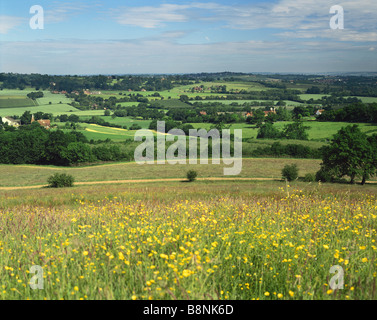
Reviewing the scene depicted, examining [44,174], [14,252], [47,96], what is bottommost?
[44,174]

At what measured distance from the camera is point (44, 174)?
5309 centimetres

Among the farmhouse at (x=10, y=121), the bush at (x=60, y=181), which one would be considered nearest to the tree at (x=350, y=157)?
the bush at (x=60, y=181)

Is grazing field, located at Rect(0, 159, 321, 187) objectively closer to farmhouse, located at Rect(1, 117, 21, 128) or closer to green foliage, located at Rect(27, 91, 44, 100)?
farmhouse, located at Rect(1, 117, 21, 128)

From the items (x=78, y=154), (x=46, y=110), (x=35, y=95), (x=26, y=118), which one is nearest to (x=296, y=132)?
(x=78, y=154)

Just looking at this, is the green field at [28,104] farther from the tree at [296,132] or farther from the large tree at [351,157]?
the large tree at [351,157]

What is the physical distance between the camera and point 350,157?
40656 mm

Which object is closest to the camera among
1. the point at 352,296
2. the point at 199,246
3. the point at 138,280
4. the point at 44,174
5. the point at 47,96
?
the point at 352,296

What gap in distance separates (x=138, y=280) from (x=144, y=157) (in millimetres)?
65023

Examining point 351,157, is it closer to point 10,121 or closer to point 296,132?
point 296,132

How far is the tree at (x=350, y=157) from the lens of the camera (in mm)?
40562

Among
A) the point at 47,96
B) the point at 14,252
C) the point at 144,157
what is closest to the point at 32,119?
the point at 47,96

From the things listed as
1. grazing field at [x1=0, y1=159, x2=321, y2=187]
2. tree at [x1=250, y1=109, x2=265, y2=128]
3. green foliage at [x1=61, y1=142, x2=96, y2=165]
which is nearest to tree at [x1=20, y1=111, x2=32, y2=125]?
green foliage at [x1=61, y1=142, x2=96, y2=165]

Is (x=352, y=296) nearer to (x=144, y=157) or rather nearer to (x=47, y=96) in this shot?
(x=144, y=157)
